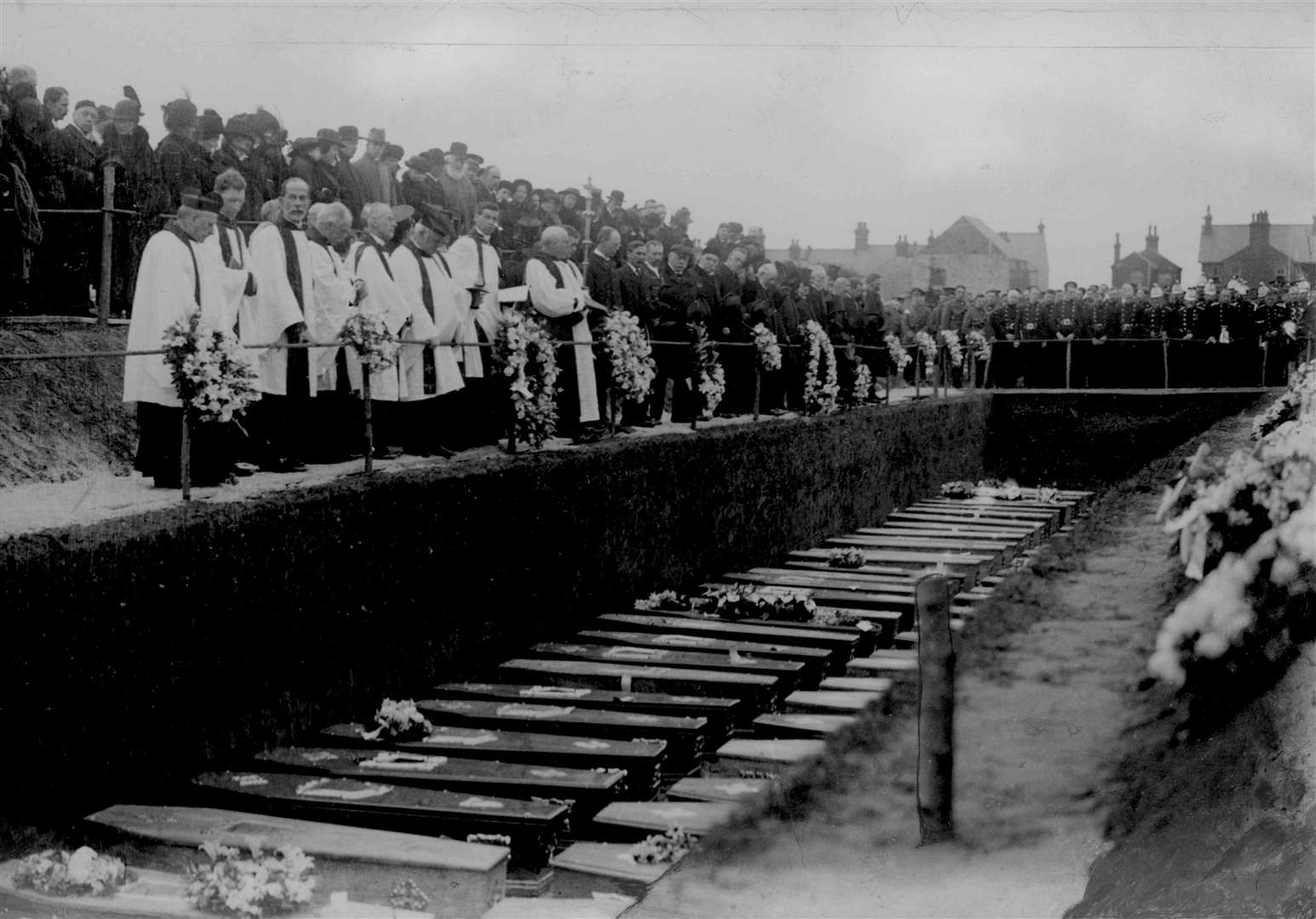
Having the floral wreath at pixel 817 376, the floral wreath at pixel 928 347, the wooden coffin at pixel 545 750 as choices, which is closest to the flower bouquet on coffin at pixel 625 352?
the wooden coffin at pixel 545 750

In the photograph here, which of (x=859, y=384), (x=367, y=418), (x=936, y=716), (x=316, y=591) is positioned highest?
(x=859, y=384)

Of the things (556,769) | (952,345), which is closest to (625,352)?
(556,769)

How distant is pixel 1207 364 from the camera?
73.8 feet

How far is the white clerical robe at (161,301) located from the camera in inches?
305

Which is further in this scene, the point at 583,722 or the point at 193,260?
the point at 193,260

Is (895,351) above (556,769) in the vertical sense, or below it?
above

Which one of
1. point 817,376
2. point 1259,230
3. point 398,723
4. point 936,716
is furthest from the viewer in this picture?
point 817,376

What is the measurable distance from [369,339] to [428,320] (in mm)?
2006

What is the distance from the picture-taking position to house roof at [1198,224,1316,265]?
721 centimetres

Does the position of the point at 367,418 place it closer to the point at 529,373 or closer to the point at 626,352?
the point at 529,373

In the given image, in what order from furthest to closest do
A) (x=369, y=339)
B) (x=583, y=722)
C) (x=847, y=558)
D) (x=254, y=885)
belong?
(x=847, y=558) < (x=369, y=339) < (x=583, y=722) < (x=254, y=885)

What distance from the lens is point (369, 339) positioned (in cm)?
844

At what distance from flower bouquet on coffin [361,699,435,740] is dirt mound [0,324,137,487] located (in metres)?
3.50

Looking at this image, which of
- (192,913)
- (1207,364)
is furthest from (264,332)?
(1207,364)
